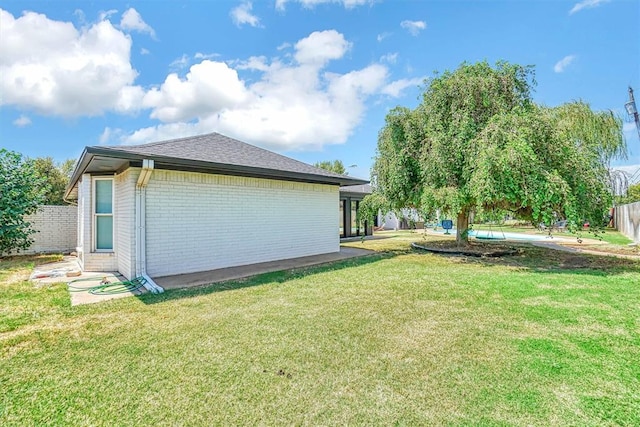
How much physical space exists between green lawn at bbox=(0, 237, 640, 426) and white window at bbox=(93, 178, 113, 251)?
223cm

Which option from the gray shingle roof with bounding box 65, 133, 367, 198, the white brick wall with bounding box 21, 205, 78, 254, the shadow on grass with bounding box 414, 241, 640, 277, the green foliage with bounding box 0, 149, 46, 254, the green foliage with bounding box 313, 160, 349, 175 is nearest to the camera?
the gray shingle roof with bounding box 65, 133, 367, 198

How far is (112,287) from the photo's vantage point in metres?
6.08

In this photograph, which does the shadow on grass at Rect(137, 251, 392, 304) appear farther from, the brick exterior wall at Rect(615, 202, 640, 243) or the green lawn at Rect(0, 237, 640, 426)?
the brick exterior wall at Rect(615, 202, 640, 243)

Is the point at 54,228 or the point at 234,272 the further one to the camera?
the point at 54,228

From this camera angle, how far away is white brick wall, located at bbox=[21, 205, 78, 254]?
11.8 m

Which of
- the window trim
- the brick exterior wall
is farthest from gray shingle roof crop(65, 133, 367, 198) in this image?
the brick exterior wall

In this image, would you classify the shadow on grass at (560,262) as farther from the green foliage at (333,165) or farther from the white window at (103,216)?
the green foliage at (333,165)

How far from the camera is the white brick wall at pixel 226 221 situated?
22.7 ft

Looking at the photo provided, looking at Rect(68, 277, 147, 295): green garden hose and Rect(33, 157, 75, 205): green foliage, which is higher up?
Rect(33, 157, 75, 205): green foliage

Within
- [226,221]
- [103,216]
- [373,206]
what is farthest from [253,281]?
[373,206]

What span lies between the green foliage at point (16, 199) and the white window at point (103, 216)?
4.98 m

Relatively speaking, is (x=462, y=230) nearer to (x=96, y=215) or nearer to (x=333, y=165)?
(x=96, y=215)

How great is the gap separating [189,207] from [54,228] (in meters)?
9.07

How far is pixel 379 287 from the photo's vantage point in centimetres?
602
